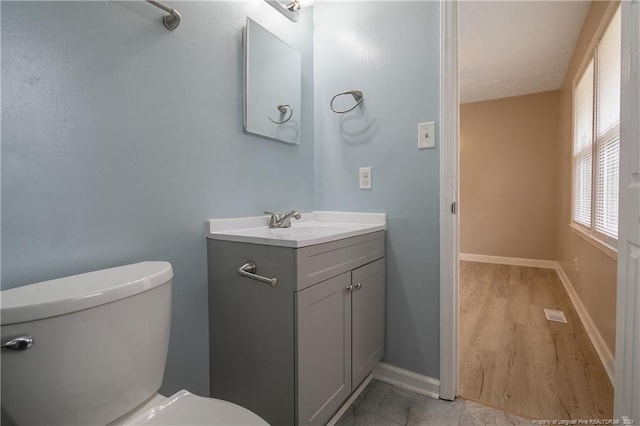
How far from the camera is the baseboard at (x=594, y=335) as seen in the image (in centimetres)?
160

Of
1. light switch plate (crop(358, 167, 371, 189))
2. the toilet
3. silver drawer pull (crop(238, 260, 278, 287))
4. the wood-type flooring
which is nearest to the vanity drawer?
silver drawer pull (crop(238, 260, 278, 287))

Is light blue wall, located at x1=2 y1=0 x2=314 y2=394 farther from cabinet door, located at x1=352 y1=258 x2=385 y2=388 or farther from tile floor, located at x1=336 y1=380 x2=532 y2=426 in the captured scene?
tile floor, located at x1=336 y1=380 x2=532 y2=426

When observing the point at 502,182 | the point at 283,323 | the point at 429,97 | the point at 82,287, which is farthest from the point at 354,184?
the point at 502,182

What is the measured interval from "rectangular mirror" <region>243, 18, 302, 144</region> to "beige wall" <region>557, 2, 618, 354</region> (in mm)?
1917

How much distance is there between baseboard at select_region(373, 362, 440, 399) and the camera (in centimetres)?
143

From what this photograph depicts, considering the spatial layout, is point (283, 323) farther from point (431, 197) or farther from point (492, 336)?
point (492, 336)

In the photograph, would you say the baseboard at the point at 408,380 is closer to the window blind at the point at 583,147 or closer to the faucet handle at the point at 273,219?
the faucet handle at the point at 273,219

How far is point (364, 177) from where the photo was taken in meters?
1.63

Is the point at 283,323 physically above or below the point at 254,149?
below

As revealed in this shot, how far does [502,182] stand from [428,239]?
3.42m

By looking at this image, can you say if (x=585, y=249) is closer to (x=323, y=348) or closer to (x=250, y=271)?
(x=323, y=348)

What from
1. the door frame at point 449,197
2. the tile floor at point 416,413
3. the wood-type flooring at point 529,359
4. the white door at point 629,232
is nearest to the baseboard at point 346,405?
the tile floor at point 416,413

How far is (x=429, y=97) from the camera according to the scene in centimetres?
142

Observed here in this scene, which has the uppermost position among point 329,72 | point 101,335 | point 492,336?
point 329,72
